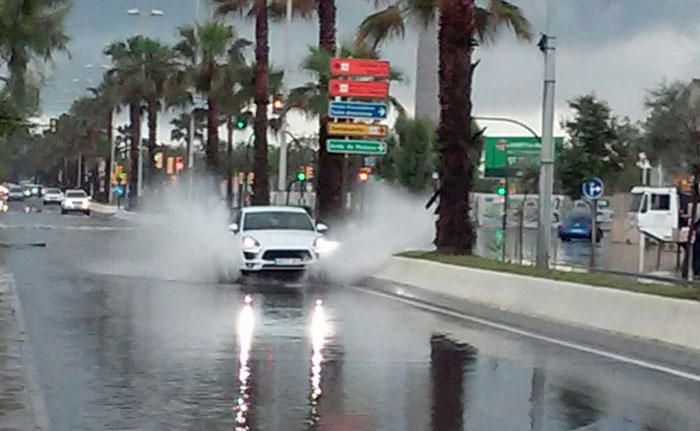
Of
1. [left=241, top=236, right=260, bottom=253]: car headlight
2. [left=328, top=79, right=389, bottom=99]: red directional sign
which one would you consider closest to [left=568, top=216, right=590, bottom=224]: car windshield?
[left=328, top=79, right=389, bottom=99]: red directional sign

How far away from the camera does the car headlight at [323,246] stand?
97.7 ft

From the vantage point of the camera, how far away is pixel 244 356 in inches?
629

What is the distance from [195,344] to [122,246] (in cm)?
2989

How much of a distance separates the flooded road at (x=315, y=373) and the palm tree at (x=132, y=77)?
60157mm

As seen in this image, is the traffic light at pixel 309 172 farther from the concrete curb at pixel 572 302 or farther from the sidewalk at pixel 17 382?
the sidewalk at pixel 17 382

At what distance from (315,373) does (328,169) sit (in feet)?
86.2

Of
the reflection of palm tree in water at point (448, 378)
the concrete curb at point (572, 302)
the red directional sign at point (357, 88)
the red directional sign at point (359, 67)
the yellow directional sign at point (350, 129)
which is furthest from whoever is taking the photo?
the red directional sign at point (357, 88)

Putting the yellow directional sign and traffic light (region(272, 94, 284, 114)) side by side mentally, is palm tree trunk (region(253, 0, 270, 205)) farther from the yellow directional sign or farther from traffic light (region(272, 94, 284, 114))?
the yellow directional sign

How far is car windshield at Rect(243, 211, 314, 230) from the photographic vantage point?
30.7m

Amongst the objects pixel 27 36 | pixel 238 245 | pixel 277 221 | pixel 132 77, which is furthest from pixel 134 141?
pixel 238 245

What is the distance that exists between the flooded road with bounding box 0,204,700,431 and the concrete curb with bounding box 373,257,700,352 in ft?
3.56

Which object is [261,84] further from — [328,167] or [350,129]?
[328,167]

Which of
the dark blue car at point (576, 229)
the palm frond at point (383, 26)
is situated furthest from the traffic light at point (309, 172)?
the palm frond at point (383, 26)

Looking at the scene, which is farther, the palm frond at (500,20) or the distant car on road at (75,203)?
the distant car on road at (75,203)
